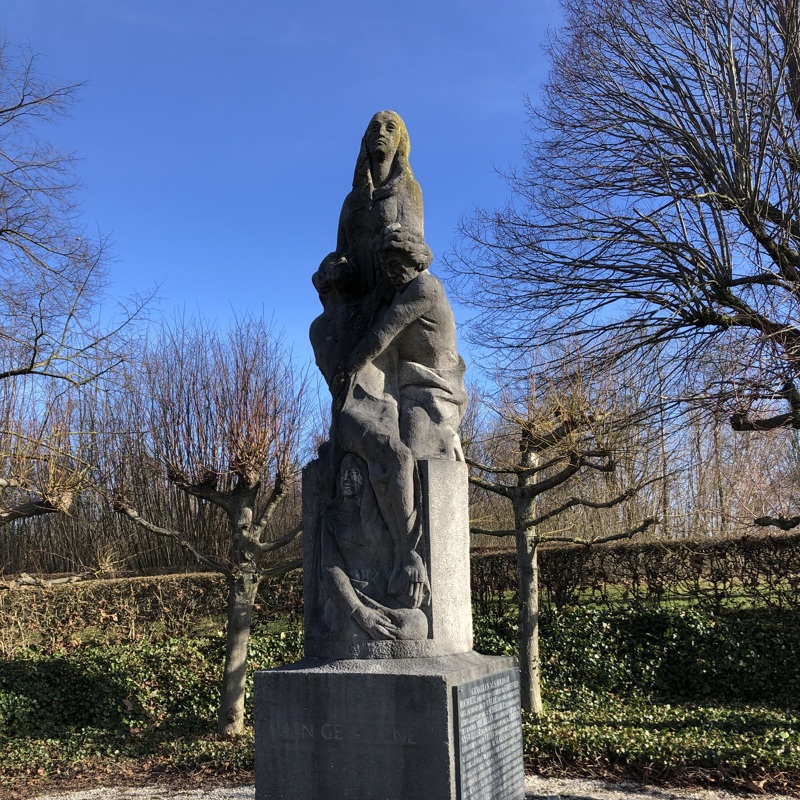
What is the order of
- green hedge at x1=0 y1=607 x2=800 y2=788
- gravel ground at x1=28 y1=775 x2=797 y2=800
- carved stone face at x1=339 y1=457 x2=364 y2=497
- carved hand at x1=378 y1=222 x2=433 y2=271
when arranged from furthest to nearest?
green hedge at x1=0 y1=607 x2=800 y2=788 < gravel ground at x1=28 y1=775 x2=797 y2=800 < carved hand at x1=378 y1=222 x2=433 y2=271 < carved stone face at x1=339 y1=457 x2=364 y2=497

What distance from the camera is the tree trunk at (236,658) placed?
9.75m

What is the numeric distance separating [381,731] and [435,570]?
33.5 inches

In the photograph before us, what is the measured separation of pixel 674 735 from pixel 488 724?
4.86 metres

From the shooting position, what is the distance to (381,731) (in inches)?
158

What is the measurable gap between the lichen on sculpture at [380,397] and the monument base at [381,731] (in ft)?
0.93

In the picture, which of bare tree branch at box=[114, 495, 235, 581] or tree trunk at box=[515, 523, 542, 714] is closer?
tree trunk at box=[515, 523, 542, 714]

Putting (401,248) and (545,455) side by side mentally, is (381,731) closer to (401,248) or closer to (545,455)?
(401,248)

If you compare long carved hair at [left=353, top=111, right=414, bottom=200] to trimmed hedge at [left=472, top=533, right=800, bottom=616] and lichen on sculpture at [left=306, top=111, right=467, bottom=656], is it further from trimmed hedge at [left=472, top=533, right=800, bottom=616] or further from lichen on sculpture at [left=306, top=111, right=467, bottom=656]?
trimmed hedge at [left=472, top=533, right=800, bottom=616]

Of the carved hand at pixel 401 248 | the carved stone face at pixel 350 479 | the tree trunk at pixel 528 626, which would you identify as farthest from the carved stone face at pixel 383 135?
the tree trunk at pixel 528 626

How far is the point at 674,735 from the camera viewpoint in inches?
325

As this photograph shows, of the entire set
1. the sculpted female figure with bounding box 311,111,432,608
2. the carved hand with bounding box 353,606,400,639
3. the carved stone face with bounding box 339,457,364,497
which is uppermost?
the sculpted female figure with bounding box 311,111,432,608

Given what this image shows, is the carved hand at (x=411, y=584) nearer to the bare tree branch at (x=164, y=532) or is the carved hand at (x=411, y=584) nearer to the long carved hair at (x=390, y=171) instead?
the long carved hair at (x=390, y=171)

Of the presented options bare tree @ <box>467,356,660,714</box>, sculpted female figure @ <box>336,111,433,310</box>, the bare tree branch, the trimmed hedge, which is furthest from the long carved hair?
the trimmed hedge

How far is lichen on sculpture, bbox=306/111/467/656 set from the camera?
442cm
